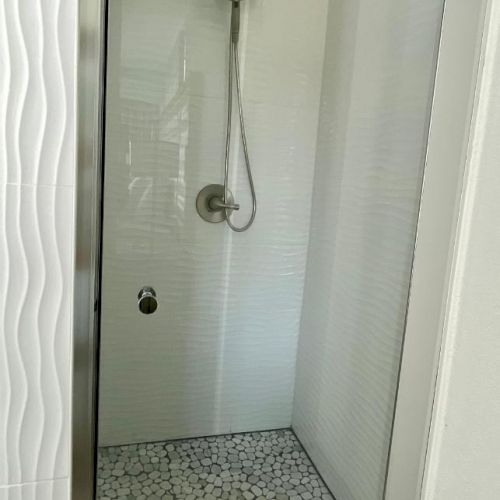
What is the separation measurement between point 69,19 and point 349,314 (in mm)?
1125

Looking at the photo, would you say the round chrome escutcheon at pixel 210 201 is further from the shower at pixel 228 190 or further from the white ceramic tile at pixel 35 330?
the white ceramic tile at pixel 35 330

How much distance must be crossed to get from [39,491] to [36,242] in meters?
0.37

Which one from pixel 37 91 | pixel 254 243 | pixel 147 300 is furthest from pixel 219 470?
pixel 37 91

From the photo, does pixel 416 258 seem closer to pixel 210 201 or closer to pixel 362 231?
pixel 362 231

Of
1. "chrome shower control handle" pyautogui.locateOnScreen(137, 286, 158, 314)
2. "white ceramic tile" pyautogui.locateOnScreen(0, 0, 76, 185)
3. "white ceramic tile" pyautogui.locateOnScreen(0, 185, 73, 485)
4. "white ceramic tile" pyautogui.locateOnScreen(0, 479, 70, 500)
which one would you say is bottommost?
"white ceramic tile" pyautogui.locateOnScreen(0, 479, 70, 500)

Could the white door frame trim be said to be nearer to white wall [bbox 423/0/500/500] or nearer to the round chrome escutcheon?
white wall [bbox 423/0/500/500]

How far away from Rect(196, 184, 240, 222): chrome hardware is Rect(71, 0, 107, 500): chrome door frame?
2.70 feet

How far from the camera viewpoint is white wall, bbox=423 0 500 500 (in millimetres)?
770

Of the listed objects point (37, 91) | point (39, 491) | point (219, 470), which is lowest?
point (219, 470)

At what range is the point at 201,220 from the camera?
157cm

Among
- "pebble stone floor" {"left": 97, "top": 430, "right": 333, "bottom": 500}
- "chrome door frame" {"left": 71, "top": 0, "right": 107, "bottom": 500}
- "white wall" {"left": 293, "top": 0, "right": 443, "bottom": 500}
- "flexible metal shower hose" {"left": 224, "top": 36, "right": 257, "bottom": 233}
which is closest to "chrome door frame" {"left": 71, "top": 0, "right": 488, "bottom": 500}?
"chrome door frame" {"left": 71, "top": 0, "right": 107, "bottom": 500}

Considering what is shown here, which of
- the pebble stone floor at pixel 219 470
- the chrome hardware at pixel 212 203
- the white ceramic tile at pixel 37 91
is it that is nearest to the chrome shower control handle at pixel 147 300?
the chrome hardware at pixel 212 203

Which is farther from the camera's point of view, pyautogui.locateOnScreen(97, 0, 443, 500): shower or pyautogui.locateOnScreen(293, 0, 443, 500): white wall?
pyautogui.locateOnScreen(97, 0, 443, 500): shower

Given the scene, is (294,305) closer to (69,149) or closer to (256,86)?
(256,86)
